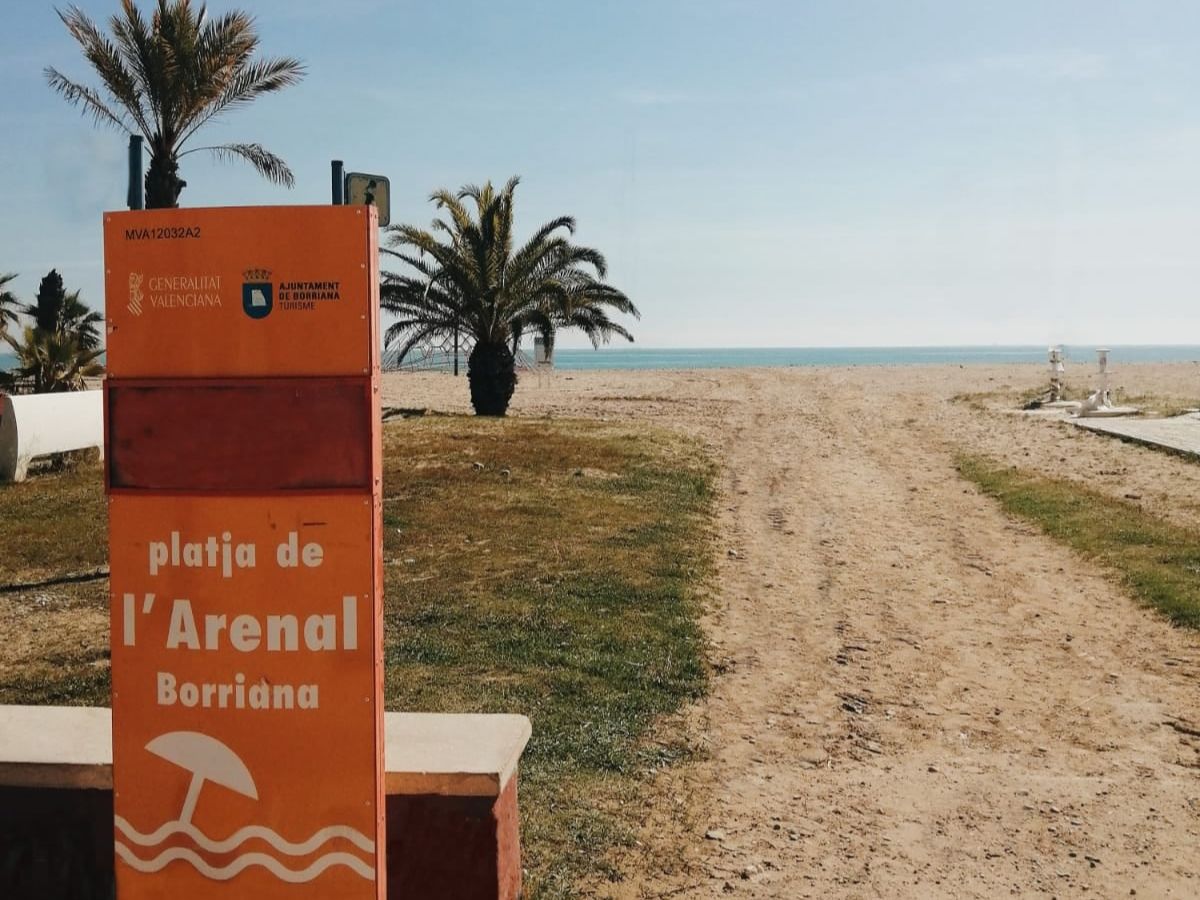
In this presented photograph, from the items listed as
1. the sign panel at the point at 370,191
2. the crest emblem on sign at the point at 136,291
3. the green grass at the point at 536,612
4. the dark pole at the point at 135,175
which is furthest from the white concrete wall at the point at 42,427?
the crest emblem on sign at the point at 136,291

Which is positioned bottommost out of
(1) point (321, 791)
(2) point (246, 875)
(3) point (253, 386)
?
(2) point (246, 875)

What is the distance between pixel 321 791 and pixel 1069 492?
11824mm

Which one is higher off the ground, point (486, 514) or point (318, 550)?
point (318, 550)

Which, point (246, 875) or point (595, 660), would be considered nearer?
point (246, 875)

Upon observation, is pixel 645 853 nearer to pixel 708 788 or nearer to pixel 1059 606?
pixel 708 788

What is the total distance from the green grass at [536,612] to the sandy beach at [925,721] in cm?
25

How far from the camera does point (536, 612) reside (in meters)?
7.60

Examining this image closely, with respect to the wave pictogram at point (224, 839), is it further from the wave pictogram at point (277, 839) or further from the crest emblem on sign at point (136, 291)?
the crest emblem on sign at point (136, 291)

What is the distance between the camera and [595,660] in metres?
6.53

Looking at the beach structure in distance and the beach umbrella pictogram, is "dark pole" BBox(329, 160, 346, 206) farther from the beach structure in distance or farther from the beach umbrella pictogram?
the beach structure in distance

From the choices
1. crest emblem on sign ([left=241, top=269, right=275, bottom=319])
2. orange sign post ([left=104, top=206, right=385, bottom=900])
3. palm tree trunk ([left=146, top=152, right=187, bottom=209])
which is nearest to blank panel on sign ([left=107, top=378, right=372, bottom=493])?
orange sign post ([left=104, top=206, right=385, bottom=900])

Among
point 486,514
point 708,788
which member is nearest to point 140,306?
point 708,788

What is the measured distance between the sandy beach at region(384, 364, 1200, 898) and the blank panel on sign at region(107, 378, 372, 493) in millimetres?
2041

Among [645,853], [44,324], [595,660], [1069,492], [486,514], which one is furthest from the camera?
[44,324]
